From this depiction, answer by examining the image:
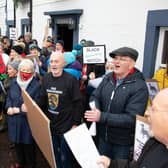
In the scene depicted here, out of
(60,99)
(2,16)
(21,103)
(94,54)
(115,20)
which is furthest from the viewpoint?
(2,16)

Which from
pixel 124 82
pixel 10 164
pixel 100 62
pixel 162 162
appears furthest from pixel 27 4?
pixel 162 162

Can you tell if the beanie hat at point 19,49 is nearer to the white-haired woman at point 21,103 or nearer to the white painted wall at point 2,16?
the white-haired woman at point 21,103

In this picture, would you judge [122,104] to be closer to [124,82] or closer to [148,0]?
[124,82]

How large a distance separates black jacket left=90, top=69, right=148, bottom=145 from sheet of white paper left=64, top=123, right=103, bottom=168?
55 cm

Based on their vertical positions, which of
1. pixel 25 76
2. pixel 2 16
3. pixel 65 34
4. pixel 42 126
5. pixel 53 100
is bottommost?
pixel 42 126

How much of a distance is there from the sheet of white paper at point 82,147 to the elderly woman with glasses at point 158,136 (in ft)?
1.24

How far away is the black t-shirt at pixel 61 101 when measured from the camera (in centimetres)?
308

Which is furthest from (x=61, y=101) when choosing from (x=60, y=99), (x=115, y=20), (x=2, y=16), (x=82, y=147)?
(x=2, y=16)

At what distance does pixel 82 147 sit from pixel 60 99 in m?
1.22

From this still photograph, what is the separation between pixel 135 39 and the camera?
5965 millimetres

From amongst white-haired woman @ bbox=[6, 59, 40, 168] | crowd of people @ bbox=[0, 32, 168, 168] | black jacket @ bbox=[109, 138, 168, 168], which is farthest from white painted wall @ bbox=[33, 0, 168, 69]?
black jacket @ bbox=[109, 138, 168, 168]

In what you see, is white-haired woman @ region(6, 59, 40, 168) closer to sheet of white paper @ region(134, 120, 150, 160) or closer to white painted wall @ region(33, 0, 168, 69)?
sheet of white paper @ region(134, 120, 150, 160)

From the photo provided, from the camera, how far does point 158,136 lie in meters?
1.30

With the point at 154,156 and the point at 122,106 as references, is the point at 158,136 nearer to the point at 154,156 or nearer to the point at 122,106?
the point at 154,156
